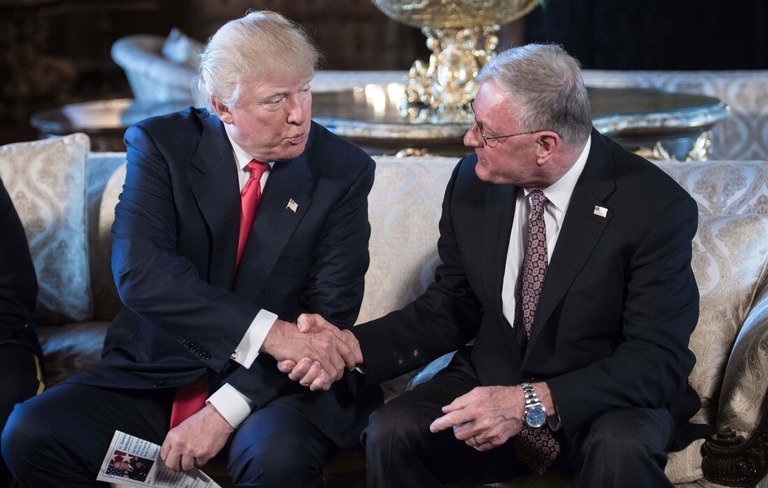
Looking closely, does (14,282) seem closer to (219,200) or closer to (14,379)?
(14,379)

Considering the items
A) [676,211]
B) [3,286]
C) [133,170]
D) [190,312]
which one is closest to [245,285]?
[190,312]

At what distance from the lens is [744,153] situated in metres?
5.02

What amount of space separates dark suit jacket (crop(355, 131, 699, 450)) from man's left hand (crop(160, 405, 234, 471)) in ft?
1.17

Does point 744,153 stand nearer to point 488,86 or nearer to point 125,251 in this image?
point 488,86

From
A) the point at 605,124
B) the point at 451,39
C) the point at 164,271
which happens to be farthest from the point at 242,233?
the point at 451,39

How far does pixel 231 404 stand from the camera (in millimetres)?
2416

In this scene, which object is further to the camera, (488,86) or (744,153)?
(744,153)

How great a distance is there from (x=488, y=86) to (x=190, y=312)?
2.65ft

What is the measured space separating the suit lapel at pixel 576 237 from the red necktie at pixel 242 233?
707 millimetres

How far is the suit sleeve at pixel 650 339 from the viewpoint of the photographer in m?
2.22

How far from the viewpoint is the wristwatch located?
7.20 ft

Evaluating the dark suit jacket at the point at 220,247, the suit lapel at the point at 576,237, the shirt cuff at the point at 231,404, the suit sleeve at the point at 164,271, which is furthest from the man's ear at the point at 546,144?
the shirt cuff at the point at 231,404

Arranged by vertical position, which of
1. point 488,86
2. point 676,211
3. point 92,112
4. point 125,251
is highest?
point 488,86

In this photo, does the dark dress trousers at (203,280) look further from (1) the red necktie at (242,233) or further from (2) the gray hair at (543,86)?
(2) the gray hair at (543,86)
